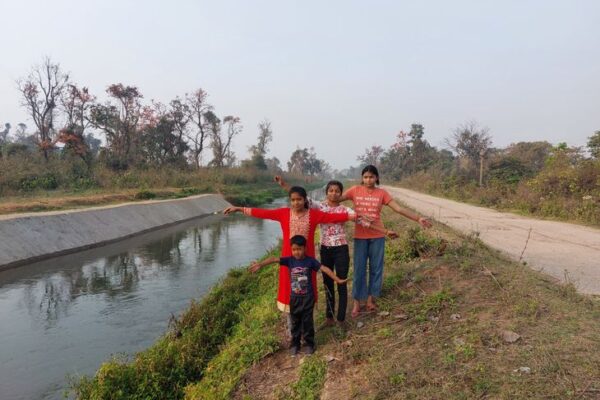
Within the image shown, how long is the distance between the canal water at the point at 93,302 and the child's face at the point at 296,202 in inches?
161

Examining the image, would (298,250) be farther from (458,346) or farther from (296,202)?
(458,346)

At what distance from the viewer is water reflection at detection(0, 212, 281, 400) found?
6254 mm

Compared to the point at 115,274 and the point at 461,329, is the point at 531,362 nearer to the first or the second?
the point at 461,329

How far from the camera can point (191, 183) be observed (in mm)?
34625

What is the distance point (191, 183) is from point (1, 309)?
26.4 m

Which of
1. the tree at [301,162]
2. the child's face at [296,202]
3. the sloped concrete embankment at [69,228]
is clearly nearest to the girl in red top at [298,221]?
the child's face at [296,202]

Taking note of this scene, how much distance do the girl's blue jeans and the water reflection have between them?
164 inches

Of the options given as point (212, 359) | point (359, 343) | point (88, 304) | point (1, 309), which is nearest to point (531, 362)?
point (359, 343)

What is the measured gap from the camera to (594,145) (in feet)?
58.9

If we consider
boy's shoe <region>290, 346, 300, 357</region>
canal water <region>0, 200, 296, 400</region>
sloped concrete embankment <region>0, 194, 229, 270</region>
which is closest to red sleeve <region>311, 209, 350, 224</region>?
boy's shoe <region>290, 346, 300, 357</region>

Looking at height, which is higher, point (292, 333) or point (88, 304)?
point (292, 333)

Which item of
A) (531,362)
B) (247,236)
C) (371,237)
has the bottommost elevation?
(247,236)

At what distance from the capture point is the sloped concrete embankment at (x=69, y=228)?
492 inches

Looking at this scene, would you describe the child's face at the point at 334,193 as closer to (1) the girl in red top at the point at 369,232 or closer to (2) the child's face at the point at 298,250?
(1) the girl in red top at the point at 369,232
